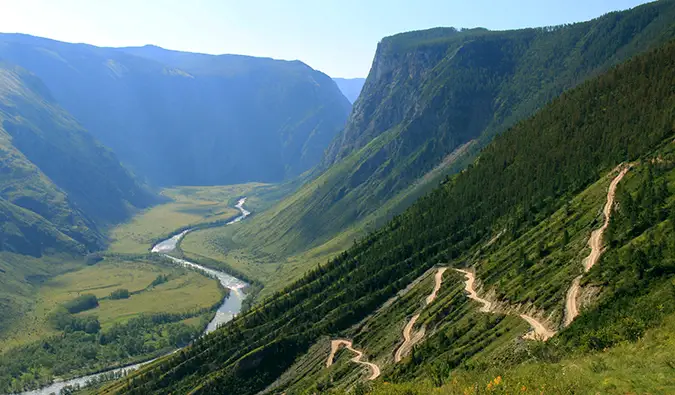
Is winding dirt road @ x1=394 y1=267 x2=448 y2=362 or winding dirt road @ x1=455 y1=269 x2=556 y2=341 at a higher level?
winding dirt road @ x1=455 y1=269 x2=556 y2=341

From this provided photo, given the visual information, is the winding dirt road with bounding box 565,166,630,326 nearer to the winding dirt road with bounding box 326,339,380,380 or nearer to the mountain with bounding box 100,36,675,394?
the mountain with bounding box 100,36,675,394

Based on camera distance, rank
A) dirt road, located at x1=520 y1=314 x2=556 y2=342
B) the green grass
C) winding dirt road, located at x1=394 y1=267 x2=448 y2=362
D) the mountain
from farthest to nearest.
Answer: winding dirt road, located at x1=394 y1=267 x2=448 y2=362 → dirt road, located at x1=520 y1=314 x2=556 y2=342 → the mountain → the green grass

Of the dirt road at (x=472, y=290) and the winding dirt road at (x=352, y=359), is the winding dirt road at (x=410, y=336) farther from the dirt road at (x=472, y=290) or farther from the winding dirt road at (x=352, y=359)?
the dirt road at (x=472, y=290)

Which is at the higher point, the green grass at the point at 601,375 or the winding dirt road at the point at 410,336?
the green grass at the point at 601,375

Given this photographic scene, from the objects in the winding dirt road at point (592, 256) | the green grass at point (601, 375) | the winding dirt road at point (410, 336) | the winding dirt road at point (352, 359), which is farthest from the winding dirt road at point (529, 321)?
the winding dirt road at point (352, 359)

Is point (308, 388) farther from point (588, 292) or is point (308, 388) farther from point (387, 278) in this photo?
point (588, 292)

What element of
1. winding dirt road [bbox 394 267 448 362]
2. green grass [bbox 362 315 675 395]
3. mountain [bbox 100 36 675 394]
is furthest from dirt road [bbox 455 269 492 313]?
green grass [bbox 362 315 675 395]
